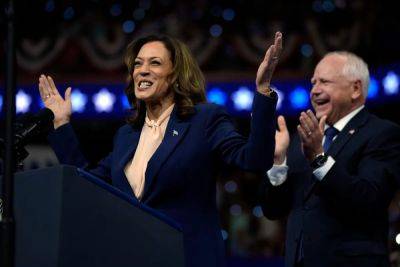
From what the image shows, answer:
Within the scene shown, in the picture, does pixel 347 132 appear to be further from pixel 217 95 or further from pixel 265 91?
pixel 217 95

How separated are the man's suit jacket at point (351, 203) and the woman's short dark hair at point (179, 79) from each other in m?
0.57

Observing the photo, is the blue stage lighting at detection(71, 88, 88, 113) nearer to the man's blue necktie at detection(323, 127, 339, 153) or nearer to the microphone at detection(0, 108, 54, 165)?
the man's blue necktie at detection(323, 127, 339, 153)

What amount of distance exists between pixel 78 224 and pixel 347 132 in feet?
4.96

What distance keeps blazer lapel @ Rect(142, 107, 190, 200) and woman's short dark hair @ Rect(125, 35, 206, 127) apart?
39 millimetres

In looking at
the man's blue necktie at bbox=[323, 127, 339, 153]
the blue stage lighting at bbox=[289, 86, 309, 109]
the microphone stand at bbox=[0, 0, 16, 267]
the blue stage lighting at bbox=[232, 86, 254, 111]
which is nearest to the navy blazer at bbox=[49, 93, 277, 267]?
the man's blue necktie at bbox=[323, 127, 339, 153]

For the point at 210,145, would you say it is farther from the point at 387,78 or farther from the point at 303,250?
the point at 387,78

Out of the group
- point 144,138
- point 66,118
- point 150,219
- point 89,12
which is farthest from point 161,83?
point 89,12

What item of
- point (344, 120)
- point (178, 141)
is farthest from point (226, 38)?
point (178, 141)

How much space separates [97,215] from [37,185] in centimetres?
17

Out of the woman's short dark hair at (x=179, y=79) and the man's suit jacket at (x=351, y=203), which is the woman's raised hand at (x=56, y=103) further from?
the man's suit jacket at (x=351, y=203)

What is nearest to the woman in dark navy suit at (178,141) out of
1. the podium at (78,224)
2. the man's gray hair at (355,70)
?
A: the podium at (78,224)

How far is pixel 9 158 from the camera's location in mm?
1979

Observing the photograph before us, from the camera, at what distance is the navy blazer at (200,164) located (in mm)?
2609

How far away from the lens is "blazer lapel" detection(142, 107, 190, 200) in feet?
8.96
